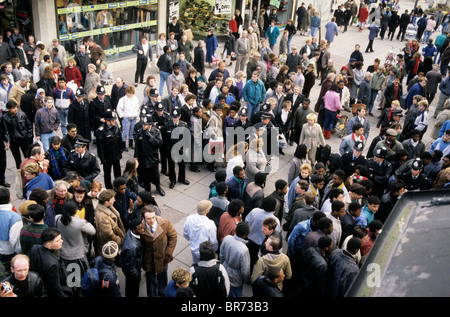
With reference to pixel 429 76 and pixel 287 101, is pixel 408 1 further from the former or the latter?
pixel 287 101

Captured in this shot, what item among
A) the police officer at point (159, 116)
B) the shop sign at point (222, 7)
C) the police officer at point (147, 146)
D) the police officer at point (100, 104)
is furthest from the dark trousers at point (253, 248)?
the shop sign at point (222, 7)

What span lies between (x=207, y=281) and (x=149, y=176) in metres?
3.95

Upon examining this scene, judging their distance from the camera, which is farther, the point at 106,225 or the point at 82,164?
the point at 82,164

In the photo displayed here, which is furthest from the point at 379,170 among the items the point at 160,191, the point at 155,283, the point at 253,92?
the point at 155,283

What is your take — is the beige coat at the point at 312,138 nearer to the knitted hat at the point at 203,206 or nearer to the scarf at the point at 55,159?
the knitted hat at the point at 203,206

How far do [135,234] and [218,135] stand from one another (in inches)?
166

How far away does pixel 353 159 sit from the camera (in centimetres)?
839

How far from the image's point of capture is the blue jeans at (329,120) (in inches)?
460

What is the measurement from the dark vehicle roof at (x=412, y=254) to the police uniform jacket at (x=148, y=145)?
18.9 ft

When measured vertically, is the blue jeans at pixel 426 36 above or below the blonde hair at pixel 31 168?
above

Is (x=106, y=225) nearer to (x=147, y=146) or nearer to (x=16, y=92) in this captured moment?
(x=147, y=146)

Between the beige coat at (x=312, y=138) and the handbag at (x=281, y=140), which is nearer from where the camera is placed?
the beige coat at (x=312, y=138)

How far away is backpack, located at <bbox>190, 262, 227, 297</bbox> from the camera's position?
5.09 meters

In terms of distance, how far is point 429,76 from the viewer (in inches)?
563
